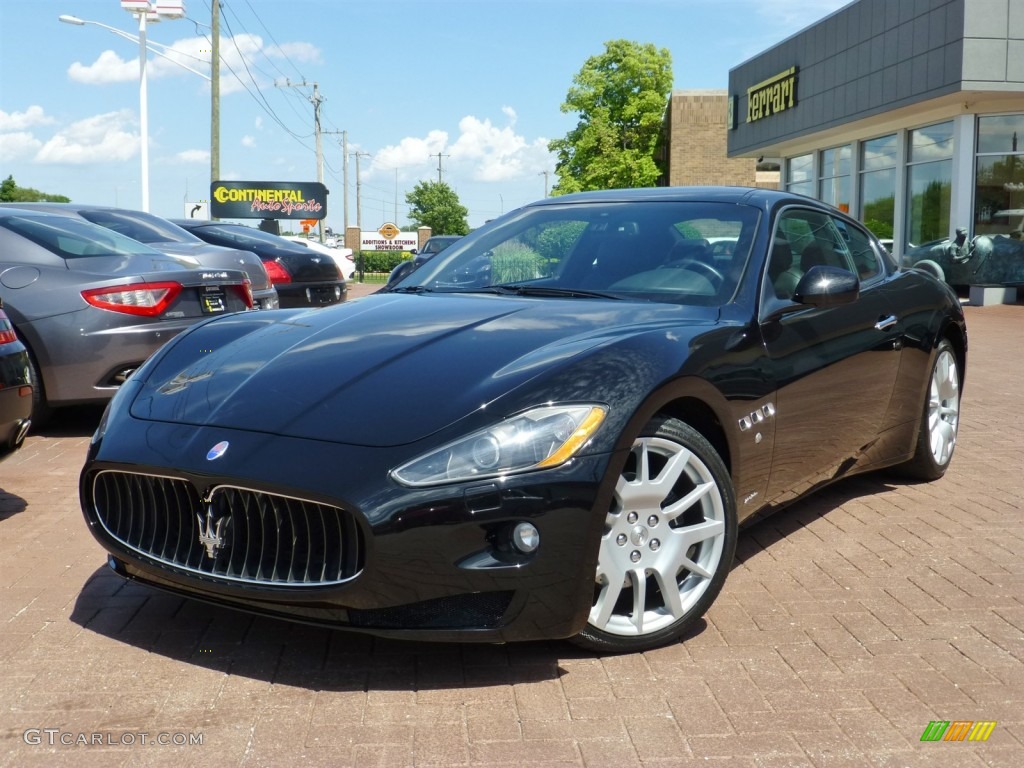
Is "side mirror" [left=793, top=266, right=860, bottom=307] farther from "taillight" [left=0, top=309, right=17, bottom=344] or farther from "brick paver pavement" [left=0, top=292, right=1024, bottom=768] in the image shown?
"taillight" [left=0, top=309, right=17, bottom=344]

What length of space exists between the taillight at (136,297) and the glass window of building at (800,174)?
2654 cm

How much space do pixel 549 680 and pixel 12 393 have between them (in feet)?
9.41

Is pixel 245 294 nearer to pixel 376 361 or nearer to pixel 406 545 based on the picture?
pixel 376 361

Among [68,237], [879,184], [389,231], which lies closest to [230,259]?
[68,237]

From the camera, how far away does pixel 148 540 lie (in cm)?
341

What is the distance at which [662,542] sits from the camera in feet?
11.3

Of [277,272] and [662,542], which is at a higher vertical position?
[277,272]

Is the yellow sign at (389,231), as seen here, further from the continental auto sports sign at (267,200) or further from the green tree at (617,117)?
the continental auto sports sign at (267,200)

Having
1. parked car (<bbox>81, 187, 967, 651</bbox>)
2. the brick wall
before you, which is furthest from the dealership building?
parked car (<bbox>81, 187, 967, 651</bbox>)

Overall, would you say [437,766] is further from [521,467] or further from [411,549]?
[521,467]

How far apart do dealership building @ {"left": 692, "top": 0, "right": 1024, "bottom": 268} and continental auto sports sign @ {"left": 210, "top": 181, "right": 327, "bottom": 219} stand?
14215 mm

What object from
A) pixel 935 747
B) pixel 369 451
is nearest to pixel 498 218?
pixel 369 451

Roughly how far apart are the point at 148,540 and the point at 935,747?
230cm

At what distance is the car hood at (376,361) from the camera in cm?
322
